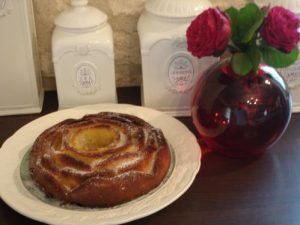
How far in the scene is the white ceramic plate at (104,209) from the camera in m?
0.64

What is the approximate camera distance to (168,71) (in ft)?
2.87

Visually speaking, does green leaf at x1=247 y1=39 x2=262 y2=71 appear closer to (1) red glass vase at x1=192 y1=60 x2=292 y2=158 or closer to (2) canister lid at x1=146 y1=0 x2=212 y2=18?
(1) red glass vase at x1=192 y1=60 x2=292 y2=158

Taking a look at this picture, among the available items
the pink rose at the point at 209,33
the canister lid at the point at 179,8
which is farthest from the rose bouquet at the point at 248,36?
the canister lid at the point at 179,8

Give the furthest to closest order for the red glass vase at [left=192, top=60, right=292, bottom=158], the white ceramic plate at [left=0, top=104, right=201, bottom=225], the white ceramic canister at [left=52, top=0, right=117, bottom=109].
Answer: the white ceramic canister at [left=52, top=0, right=117, bottom=109] < the red glass vase at [left=192, top=60, right=292, bottom=158] < the white ceramic plate at [left=0, top=104, right=201, bottom=225]

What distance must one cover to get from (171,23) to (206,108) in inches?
7.2

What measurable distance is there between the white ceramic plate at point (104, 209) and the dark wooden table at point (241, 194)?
0.03 metres

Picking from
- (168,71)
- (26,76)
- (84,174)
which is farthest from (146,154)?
(26,76)

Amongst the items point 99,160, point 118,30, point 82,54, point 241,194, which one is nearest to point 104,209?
point 99,160

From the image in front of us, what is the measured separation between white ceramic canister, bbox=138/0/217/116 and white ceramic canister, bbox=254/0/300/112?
12cm

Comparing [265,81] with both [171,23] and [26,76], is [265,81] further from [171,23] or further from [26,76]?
[26,76]

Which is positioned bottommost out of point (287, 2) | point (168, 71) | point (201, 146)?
point (201, 146)

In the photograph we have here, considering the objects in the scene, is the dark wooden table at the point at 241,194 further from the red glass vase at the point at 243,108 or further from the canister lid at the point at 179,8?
the canister lid at the point at 179,8

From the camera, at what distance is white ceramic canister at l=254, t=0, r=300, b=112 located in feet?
2.81

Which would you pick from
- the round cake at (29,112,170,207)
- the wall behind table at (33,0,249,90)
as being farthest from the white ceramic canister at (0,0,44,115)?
the round cake at (29,112,170,207)
